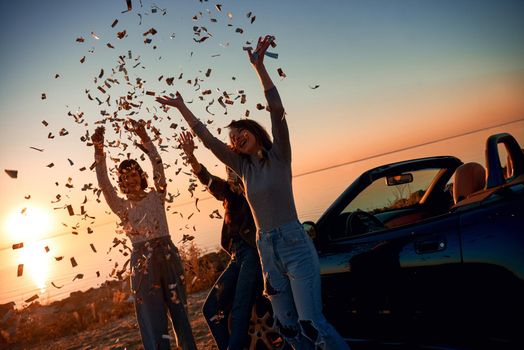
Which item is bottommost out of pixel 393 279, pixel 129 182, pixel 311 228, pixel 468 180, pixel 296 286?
pixel 393 279

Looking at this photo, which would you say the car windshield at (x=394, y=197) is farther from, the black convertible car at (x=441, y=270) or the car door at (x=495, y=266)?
the car door at (x=495, y=266)

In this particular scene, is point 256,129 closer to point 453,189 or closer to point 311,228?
point 311,228

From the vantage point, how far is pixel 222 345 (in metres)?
3.81

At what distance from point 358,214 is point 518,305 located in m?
1.66

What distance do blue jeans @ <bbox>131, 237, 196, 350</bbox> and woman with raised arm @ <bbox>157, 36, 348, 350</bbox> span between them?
4.75 ft

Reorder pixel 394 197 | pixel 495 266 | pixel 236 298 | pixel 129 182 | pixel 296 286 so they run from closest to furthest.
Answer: pixel 495 266, pixel 296 286, pixel 236 298, pixel 129 182, pixel 394 197

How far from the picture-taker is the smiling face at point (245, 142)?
306 cm

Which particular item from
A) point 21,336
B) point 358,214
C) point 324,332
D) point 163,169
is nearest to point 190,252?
point 21,336

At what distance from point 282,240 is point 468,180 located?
184cm

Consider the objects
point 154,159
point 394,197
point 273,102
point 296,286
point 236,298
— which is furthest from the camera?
point 394,197

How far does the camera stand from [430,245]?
2.81 m

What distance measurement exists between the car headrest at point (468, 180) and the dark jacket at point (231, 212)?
5.99 feet

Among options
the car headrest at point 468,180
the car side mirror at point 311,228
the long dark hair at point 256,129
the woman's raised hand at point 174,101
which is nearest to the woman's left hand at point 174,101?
the woman's raised hand at point 174,101

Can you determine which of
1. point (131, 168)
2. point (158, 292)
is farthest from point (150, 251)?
point (131, 168)
